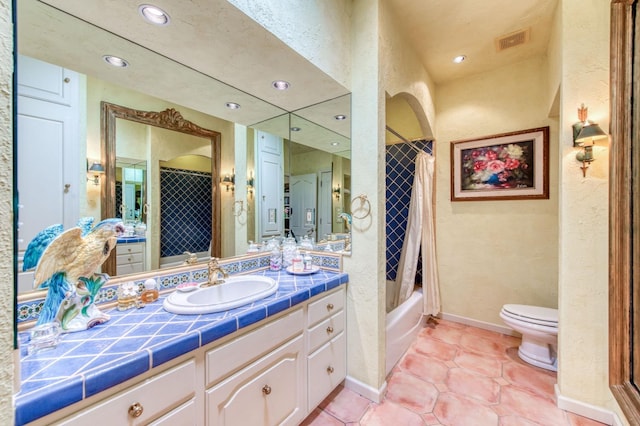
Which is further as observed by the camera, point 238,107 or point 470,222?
point 470,222

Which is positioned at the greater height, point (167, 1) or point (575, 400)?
point (167, 1)

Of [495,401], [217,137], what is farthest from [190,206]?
[495,401]

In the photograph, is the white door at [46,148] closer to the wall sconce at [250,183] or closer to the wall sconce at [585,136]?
the wall sconce at [250,183]

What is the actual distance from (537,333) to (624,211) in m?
1.19

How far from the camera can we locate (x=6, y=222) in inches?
18.1

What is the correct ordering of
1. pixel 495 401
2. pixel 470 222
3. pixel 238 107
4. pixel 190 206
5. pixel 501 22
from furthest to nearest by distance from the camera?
pixel 470 222
pixel 501 22
pixel 238 107
pixel 495 401
pixel 190 206

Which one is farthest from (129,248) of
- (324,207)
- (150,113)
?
(324,207)

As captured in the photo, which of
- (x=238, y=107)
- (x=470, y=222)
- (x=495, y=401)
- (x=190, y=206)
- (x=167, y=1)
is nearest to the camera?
(x=167, y=1)

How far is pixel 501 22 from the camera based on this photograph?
204 cm

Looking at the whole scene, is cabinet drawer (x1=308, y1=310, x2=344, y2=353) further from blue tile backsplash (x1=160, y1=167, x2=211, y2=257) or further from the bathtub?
blue tile backsplash (x1=160, y1=167, x2=211, y2=257)

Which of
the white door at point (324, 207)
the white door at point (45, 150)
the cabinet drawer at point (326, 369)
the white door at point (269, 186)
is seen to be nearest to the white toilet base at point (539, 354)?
the cabinet drawer at point (326, 369)

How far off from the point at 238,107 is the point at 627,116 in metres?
2.30

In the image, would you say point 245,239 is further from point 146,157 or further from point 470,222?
point 470,222

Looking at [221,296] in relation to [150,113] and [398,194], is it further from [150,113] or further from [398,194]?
[398,194]
